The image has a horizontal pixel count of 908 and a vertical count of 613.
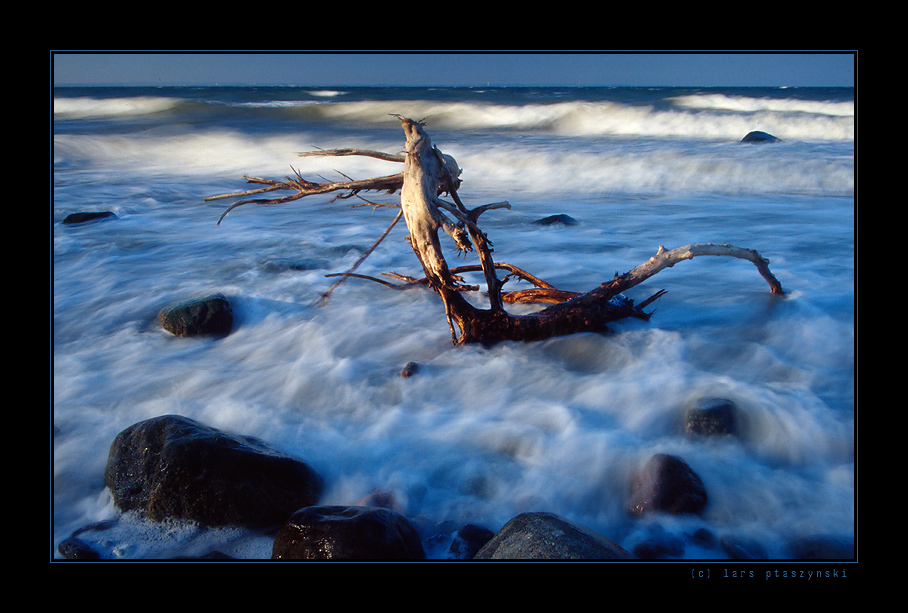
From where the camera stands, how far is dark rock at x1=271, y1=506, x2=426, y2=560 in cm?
189

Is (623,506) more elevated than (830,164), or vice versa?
(830,164)

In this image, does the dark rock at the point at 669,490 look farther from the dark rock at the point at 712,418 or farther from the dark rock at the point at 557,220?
the dark rock at the point at 557,220

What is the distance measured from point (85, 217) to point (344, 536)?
23.1ft

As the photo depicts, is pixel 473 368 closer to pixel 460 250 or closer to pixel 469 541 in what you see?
pixel 460 250

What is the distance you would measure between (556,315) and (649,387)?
70cm

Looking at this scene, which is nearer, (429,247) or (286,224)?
(429,247)

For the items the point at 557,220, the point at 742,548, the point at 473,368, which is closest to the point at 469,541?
the point at 742,548

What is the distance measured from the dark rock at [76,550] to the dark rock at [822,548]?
105 inches

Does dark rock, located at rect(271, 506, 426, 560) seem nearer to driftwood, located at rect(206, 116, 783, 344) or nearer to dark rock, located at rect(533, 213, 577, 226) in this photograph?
driftwood, located at rect(206, 116, 783, 344)

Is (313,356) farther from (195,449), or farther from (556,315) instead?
(556,315)

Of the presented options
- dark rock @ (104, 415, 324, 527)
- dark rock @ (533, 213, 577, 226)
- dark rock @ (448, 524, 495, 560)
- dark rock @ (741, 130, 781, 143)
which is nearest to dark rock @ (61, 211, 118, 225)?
dark rock @ (533, 213, 577, 226)

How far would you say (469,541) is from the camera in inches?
86.7

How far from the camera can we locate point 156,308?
434 cm
